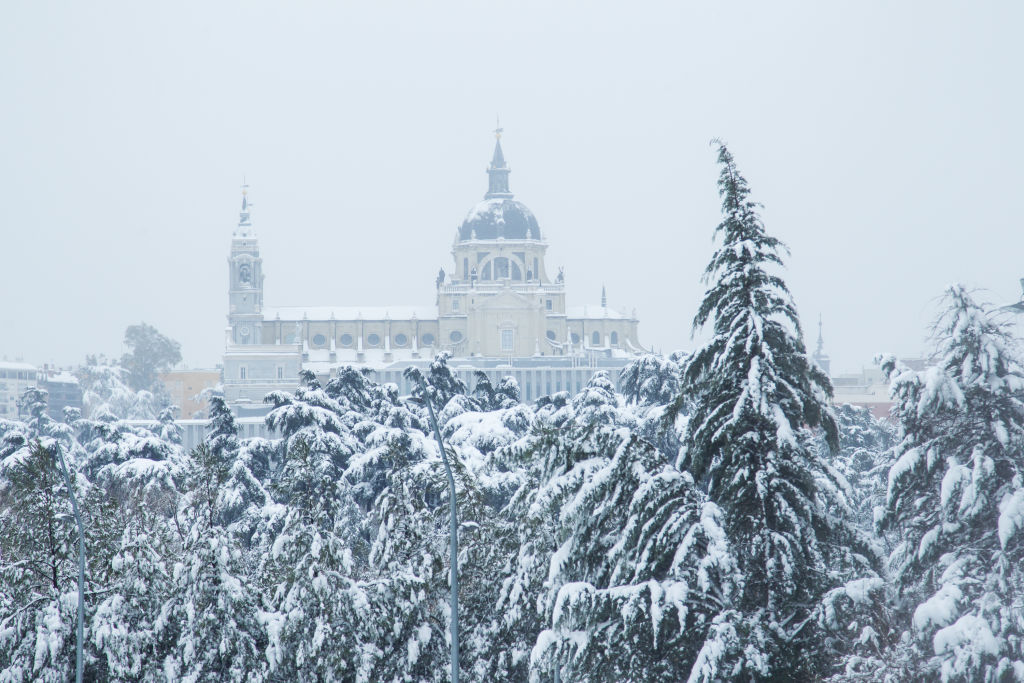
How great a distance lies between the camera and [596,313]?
182625mm

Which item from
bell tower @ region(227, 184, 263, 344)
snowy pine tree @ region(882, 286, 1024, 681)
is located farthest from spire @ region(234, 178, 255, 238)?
snowy pine tree @ region(882, 286, 1024, 681)

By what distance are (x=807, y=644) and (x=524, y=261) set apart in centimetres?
15730

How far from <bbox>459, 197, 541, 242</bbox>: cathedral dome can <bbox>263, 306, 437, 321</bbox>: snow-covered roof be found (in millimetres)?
10222

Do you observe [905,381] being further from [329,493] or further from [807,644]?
[329,493]

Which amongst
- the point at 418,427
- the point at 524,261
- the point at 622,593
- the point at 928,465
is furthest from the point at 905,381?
the point at 524,261

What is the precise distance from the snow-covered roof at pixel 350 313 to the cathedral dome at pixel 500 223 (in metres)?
10.2

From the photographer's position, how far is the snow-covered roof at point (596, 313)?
181 m

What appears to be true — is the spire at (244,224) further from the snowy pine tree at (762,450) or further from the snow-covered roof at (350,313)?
the snowy pine tree at (762,450)

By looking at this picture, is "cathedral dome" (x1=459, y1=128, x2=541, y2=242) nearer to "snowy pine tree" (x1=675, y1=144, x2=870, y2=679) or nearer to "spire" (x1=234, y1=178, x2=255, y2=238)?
"spire" (x1=234, y1=178, x2=255, y2=238)

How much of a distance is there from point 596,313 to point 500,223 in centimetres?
1647

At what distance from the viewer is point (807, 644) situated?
19.3 meters

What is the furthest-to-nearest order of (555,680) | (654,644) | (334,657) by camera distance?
(334,657), (555,680), (654,644)

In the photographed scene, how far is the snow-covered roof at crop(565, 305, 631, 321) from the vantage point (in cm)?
18138

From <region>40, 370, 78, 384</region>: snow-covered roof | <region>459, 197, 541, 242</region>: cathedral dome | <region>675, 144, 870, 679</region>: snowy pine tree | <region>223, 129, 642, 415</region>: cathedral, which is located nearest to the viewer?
<region>675, 144, 870, 679</region>: snowy pine tree
